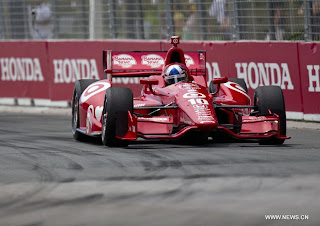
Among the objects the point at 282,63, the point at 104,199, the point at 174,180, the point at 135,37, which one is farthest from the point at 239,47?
the point at 104,199

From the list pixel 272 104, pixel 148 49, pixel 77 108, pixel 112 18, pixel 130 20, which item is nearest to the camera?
pixel 272 104

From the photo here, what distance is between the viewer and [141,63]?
12.6 metres

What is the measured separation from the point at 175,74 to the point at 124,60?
1.11m

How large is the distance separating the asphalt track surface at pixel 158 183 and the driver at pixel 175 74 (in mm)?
841

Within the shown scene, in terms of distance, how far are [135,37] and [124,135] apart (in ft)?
25.0

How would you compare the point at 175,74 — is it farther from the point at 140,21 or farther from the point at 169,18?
the point at 140,21

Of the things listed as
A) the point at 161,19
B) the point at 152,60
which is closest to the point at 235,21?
the point at 161,19

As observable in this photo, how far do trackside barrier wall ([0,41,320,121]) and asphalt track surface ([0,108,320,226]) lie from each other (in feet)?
9.13

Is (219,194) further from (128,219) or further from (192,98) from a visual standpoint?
(192,98)

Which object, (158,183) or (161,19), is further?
(161,19)

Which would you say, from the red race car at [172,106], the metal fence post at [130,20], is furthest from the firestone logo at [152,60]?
the metal fence post at [130,20]

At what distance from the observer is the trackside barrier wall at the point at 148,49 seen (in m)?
14.2

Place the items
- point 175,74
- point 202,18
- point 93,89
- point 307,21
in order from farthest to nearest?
point 202,18 → point 307,21 → point 93,89 → point 175,74

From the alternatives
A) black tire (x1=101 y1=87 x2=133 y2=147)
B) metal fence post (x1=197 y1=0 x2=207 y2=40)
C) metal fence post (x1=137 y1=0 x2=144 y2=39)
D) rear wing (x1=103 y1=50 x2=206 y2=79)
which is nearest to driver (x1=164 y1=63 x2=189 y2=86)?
rear wing (x1=103 y1=50 x2=206 y2=79)
